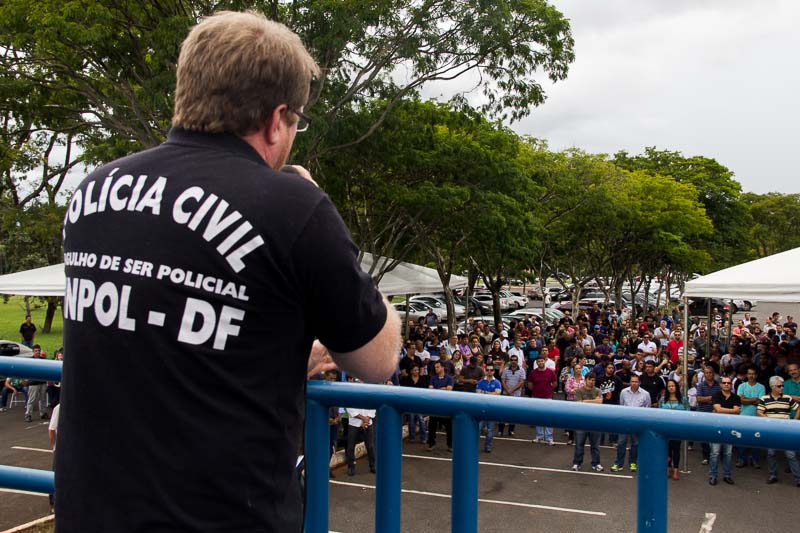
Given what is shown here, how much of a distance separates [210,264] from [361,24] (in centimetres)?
1172

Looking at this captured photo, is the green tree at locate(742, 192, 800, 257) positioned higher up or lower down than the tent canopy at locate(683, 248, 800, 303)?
higher up

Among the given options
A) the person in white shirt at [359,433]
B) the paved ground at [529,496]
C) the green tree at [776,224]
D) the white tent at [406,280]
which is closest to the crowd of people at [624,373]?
the white tent at [406,280]

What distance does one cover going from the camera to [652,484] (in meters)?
1.46

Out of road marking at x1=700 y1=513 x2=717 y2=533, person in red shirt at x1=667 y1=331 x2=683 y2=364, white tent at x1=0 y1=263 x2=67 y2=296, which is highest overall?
white tent at x1=0 y1=263 x2=67 y2=296

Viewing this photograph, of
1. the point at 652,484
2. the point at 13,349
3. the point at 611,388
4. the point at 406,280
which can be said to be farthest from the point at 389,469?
the point at 13,349

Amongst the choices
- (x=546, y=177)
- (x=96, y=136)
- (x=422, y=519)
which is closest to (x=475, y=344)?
(x=546, y=177)

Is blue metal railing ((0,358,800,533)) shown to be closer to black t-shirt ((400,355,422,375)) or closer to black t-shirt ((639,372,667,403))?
black t-shirt ((639,372,667,403))

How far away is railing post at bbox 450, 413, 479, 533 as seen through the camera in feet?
5.21

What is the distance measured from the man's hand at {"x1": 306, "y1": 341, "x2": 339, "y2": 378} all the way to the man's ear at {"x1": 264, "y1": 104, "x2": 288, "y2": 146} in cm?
42

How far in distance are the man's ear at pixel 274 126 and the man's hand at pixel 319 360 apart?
42 centimetres

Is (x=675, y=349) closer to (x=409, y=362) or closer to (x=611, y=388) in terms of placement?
(x=611, y=388)

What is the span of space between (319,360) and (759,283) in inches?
482

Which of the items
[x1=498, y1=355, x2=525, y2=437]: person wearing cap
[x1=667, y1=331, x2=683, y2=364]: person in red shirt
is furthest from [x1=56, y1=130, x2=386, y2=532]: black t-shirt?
[x1=667, y1=331, x2=683, y2=364]: person in red shirt

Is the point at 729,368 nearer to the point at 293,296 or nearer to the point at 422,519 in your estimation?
the point at 422,519
